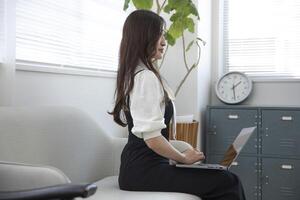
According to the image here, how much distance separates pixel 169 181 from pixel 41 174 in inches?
25.3

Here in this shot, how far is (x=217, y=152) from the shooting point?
3.55m

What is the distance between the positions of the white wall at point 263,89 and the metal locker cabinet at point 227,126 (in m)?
0.35

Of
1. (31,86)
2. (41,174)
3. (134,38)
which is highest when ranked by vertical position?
(134,38)

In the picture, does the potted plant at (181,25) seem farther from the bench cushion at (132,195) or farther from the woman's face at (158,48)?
the bench cushion at (132,195)

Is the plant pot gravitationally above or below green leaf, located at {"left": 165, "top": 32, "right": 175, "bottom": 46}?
below

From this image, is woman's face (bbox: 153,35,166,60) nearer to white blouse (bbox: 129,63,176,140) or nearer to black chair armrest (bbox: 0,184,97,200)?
white blouse (bbox: 129,63,176,140)

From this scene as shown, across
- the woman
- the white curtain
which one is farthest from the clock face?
the white curtain

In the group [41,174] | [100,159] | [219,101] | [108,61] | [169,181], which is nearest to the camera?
[41,174]

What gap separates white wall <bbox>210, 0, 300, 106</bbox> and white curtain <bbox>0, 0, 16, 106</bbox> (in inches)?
91.2

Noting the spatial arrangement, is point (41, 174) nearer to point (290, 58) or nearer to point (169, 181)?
point (169, 181)

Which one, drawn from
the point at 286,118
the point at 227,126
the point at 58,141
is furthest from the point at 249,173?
the point at 58,141

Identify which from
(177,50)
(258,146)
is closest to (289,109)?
(258,146)

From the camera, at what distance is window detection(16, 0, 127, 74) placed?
2.34 m

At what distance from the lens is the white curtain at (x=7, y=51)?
6.47 ft
